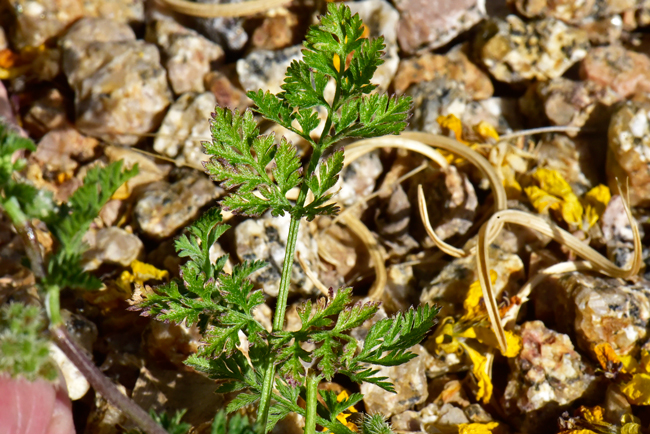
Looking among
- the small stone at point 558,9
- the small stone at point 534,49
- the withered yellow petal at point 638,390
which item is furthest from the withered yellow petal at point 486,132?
the withered yellow petal at point 638,390

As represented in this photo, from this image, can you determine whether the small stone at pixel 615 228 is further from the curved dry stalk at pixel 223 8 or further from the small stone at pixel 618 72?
the curved dry stalk at pixel 223 8

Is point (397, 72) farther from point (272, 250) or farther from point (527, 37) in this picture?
point (272, 250)

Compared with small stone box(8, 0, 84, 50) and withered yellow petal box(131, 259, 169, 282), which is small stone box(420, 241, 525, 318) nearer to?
withered yellow petal box(131, 259, 169, 282)

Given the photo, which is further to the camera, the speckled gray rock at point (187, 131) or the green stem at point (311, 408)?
the speckled gray rock at point (187, 131)

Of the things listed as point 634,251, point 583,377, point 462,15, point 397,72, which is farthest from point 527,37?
point 583,377

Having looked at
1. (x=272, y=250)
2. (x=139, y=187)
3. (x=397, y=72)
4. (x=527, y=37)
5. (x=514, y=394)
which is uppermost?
(x=527, y=37)
